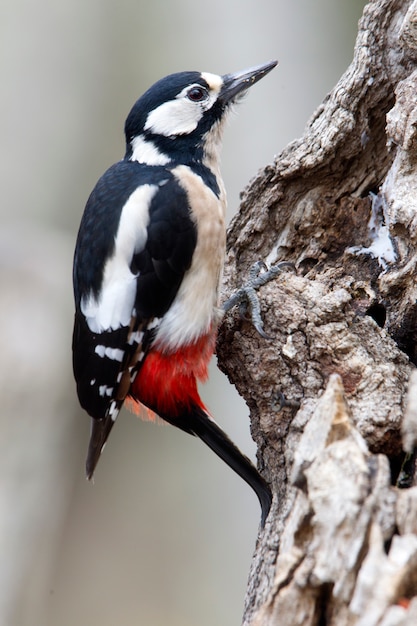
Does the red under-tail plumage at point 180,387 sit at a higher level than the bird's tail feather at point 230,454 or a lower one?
higher

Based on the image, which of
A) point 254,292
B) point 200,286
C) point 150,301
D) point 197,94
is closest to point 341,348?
point 254,292

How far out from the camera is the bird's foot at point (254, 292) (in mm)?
2555

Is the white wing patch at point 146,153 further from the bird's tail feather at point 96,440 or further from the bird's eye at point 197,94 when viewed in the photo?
the bird's tail feather at point 96,440

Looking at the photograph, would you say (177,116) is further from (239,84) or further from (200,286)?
(200,286)

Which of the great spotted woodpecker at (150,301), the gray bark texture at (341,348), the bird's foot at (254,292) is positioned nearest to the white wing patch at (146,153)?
the great spotted woodpecker at (150,301)

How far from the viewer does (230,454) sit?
104 inches

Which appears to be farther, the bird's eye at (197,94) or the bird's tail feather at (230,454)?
Result: the bird's eye at (197,94)

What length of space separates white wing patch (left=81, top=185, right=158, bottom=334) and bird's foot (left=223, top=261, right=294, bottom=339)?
1.15 ft

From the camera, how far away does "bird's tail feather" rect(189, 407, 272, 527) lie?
245 cm

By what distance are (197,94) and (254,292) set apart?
1126 mm

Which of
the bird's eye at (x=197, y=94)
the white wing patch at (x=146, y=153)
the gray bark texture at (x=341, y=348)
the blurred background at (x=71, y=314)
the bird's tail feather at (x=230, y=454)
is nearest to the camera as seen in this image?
the gray bark texture at (x=341, y=348)

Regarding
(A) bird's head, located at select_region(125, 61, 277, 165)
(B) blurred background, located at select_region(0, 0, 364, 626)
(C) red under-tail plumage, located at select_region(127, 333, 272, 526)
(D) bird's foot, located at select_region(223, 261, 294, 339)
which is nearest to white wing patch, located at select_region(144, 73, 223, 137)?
(A) bird's head, located at select_region(125, 61, 277, 165)

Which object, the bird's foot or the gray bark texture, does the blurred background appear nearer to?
the gray bark texture

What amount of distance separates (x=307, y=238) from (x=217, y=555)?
3524 millimetres
